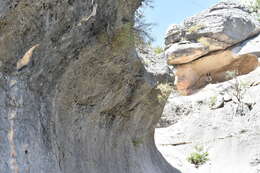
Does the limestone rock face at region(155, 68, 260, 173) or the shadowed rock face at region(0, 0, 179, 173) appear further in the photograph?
the limestone rock face at region(155, 68, 260, 173)

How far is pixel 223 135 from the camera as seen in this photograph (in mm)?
15539

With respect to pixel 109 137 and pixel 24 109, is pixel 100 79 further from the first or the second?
pixel 24 109

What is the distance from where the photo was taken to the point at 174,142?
1644 centimetres

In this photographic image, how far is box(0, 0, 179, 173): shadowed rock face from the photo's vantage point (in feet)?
14.9

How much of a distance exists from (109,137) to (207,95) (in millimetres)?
14992

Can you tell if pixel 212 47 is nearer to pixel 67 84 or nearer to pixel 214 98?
pixel 214 98

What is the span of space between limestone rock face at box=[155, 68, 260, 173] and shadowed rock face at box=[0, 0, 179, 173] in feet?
21.0

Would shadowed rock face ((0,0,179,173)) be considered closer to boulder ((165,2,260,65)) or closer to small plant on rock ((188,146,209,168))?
small plant on rock ((188,146,209,168))

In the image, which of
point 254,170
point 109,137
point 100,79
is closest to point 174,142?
point 254,170

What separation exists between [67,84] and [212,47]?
22162 mm

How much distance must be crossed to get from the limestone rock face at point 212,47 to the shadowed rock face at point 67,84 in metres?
18.7

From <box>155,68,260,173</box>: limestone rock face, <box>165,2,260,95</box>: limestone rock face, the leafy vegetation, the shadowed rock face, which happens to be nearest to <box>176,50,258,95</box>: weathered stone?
<box>165,2,260,95</box>: limestone rock face

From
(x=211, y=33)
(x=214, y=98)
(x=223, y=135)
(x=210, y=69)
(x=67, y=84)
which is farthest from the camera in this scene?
(x=210, y=69)

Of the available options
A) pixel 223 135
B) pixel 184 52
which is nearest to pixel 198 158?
pixel 223 135
